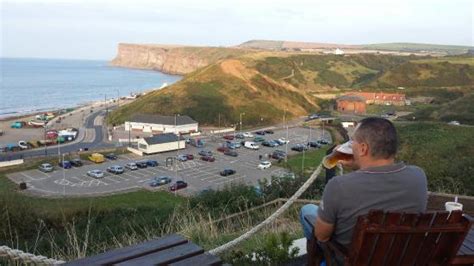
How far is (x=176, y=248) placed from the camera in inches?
115

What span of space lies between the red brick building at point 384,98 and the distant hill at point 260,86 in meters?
9.56

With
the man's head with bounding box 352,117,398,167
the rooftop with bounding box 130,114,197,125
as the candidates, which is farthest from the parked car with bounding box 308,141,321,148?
the man's head with bounding box 352,117,398,167

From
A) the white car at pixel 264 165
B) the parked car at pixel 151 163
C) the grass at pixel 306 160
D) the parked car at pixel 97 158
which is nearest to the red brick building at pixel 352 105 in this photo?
the grass at pixel 306 160

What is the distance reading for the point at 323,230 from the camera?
120 inches

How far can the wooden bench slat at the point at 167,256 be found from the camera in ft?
8.70

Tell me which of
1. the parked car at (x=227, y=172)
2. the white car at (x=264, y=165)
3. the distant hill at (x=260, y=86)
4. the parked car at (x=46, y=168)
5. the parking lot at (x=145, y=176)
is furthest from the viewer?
the distant hill at (x=260, y=86)

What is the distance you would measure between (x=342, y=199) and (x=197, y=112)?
6593 centimetres

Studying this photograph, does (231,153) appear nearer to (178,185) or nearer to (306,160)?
(306,160)

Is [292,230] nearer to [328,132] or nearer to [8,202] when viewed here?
[8,202]

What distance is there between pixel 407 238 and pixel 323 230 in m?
0.57

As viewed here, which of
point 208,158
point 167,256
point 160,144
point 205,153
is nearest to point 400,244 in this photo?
point 167,256

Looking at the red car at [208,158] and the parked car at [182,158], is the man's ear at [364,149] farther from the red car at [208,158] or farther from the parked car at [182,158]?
the parked car at [182,158]

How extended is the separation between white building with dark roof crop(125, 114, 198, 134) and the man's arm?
55793 mm

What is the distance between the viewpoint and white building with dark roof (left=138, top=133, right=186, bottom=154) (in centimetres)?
4428
